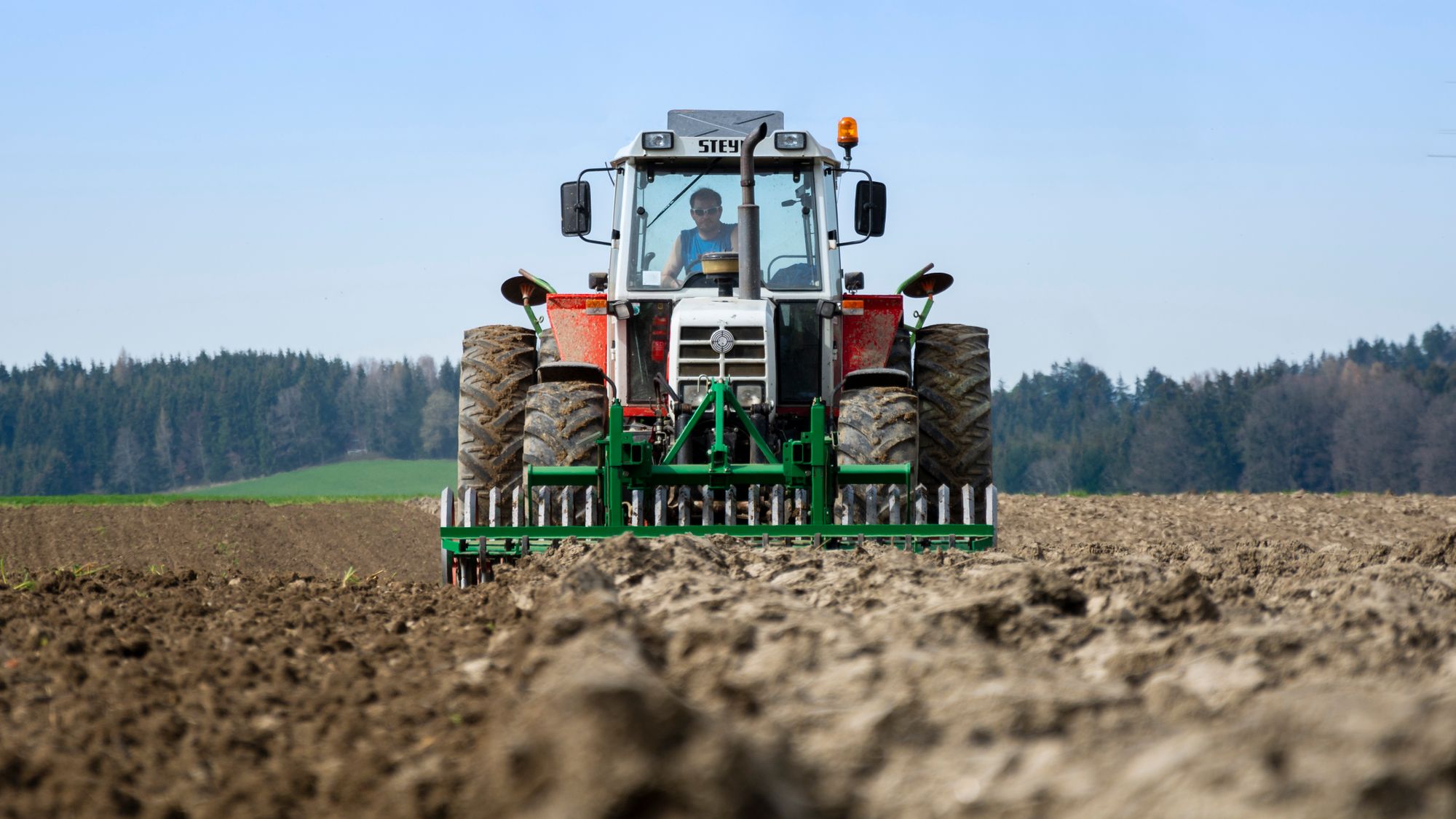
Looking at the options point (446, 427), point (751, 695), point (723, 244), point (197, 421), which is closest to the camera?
point (751, 695)

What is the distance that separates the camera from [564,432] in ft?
27.1

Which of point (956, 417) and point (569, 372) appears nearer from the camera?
point (569, 372)

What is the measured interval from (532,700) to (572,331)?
6.39 m

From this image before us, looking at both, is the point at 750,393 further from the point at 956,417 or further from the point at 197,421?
the point at 197,421

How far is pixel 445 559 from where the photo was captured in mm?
8102

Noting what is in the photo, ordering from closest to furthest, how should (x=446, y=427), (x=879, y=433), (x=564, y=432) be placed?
(x=879, y=433), (x=564, y=432), (x=446, y=427)

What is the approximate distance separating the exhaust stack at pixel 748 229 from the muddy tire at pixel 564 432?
111 cm

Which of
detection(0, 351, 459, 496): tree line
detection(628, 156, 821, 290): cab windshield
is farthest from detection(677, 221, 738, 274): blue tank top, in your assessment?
detection(0, 351, 459, 496): tree line

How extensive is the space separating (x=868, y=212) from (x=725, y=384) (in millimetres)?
1472

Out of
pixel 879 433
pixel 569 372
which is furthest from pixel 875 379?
pixel 569 372

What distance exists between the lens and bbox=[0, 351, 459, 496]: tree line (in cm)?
7550

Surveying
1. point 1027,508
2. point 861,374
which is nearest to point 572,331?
point 861,374

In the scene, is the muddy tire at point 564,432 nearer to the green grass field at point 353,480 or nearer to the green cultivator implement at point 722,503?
the green cultivator implement at point 722,503

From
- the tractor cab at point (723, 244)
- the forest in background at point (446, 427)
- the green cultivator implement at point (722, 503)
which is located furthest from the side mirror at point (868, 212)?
the forest in background at point (446, 427)
